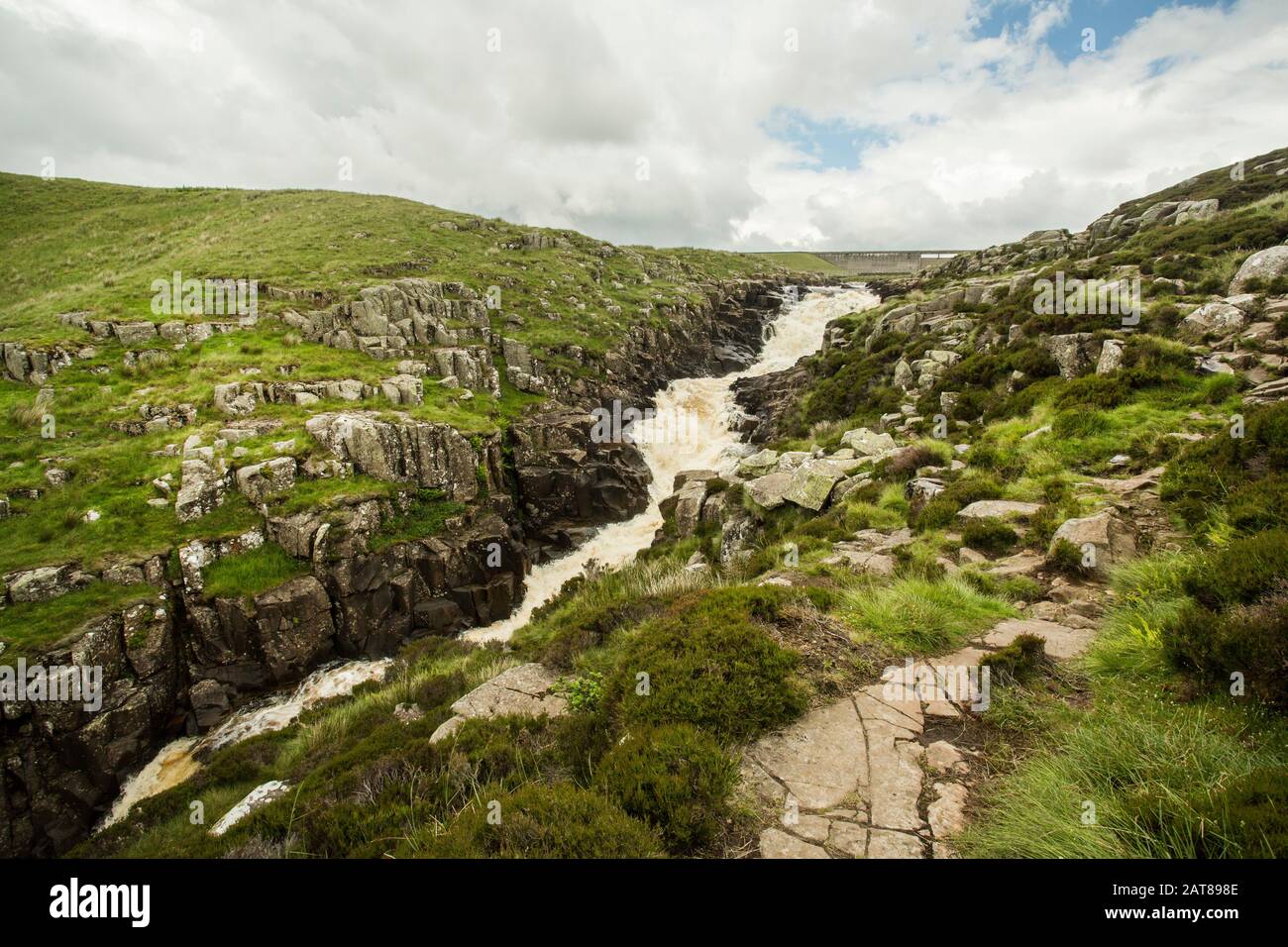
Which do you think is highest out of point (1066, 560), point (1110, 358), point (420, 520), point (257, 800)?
point (1110, 358)

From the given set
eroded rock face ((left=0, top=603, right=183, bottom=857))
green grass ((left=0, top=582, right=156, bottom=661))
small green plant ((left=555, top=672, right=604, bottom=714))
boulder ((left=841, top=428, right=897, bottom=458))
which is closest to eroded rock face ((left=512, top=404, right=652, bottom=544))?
boulder ((left=841, top=428, right=897, bottom=458))

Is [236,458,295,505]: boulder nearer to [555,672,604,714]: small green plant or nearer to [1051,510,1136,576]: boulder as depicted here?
[555,672,604,714]: small green plant

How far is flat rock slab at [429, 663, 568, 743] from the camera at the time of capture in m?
7.80

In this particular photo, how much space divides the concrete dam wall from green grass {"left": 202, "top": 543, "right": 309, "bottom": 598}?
14838 centimetres

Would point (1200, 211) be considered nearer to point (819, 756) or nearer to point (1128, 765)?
point (1128, 765)

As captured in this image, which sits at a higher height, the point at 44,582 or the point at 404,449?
the point at 404,449

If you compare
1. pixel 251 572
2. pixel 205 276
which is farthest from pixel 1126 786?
pixel 205 276

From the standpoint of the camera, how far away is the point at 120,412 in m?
22.5

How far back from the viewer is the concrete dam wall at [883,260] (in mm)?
133375

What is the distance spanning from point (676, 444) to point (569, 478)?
1114 cm

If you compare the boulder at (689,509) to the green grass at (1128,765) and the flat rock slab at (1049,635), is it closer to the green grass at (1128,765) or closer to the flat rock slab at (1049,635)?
the flat rock slab at (1049,635)

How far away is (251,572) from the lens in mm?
18078

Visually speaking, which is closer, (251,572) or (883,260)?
(251,572)
